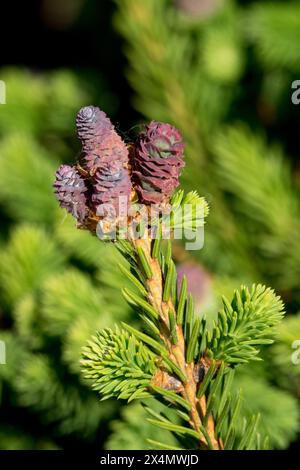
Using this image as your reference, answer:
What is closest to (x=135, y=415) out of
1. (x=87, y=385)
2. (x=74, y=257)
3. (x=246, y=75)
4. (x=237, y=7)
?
(x=87, y=385)

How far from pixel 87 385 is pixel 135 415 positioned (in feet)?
0.27

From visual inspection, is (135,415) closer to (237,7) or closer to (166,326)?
(166,326)

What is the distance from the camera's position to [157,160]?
1.47 ft

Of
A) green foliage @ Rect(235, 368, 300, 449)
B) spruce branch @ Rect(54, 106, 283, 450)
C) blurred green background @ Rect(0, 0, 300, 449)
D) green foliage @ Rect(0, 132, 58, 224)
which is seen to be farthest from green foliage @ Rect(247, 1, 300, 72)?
spruce branch @ Rect(54, 106, 283, 450)

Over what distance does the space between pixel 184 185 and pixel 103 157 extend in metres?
0.61

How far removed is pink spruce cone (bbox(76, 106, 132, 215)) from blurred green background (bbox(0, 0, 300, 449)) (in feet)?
0.95

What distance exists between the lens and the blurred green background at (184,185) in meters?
0.78

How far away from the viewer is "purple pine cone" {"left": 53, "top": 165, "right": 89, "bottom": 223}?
1.50 feet

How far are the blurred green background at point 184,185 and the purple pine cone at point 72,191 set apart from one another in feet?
0.88

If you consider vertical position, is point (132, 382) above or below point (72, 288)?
below

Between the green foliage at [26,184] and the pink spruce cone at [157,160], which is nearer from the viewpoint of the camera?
the pink spruce cone at [157,160]
